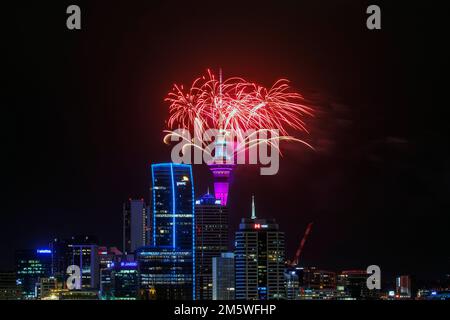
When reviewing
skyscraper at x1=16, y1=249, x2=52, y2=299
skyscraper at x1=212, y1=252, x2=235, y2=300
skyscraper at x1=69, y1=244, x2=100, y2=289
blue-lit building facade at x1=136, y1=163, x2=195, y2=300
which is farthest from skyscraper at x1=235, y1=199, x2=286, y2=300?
skyscraper at x1=16, y1=249, x2=52, y2=299

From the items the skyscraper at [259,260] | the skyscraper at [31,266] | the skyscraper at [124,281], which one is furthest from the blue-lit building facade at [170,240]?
the skyscraper at [31,266]

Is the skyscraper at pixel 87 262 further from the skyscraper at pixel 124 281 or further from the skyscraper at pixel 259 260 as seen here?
the skyscraper at pixel 259 260

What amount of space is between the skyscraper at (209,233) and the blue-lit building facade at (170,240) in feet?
2.25

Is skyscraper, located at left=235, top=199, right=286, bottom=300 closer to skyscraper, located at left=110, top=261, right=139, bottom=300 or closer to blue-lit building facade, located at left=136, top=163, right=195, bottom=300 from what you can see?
blue-lit building facade, located at left=136, top=163, right=195, bottom=300

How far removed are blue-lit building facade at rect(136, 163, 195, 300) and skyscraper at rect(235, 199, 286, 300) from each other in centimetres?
491

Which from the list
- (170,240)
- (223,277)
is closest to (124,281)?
(170,240)

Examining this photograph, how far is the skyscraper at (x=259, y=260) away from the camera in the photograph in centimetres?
7756

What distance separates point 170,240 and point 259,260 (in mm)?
12283

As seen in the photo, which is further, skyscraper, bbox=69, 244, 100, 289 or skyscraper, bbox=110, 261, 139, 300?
skyscraper, bbox=69, 244, 100, 289

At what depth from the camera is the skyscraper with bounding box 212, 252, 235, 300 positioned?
78375 millimetres

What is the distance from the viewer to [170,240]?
8794 centimetres

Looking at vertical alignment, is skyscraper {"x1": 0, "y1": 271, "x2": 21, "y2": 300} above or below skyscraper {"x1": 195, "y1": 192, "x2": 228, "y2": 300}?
below

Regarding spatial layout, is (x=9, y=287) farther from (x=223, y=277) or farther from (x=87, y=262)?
(x=223, y=277)
